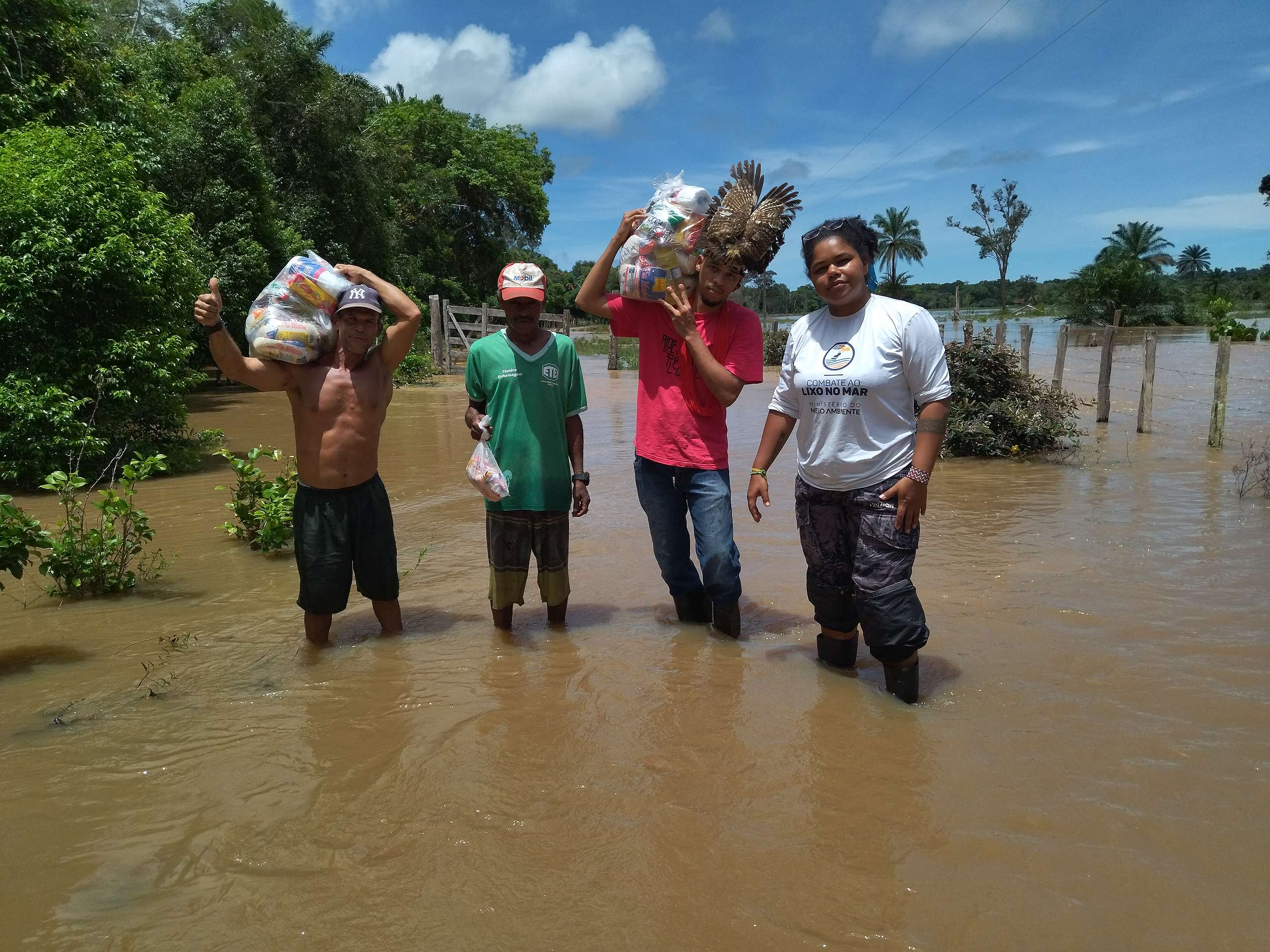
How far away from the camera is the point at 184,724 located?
347 cm

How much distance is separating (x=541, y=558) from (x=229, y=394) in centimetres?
1618

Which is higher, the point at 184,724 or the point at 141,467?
the point at 141,467

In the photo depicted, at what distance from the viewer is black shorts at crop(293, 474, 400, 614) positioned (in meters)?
4.17

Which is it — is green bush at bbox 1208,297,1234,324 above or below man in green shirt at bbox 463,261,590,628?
above

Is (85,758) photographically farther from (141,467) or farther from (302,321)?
(141,467)

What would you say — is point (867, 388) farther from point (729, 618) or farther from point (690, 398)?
point (729, 618)

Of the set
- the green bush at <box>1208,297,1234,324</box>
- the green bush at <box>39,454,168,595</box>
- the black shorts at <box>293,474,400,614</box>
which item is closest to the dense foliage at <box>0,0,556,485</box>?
the green bush at <box>39,454,168,595</box>

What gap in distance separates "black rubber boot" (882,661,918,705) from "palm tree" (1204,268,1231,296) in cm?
6945

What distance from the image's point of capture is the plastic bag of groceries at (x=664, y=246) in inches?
159

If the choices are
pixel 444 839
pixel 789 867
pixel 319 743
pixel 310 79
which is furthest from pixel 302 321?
pixel 310 79

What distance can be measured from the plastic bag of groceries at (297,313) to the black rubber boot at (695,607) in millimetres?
2165

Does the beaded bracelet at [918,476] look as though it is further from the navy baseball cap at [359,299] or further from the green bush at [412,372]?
the green bush at [412,372]

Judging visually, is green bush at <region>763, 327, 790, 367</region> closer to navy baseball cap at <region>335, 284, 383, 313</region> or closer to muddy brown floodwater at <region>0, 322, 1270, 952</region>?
muddy brown floodwater at <region>0, 322, 1270, 952</region>

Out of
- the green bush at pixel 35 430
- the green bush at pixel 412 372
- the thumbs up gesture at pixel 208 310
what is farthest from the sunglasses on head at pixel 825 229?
the green bush at pixel 412 372
